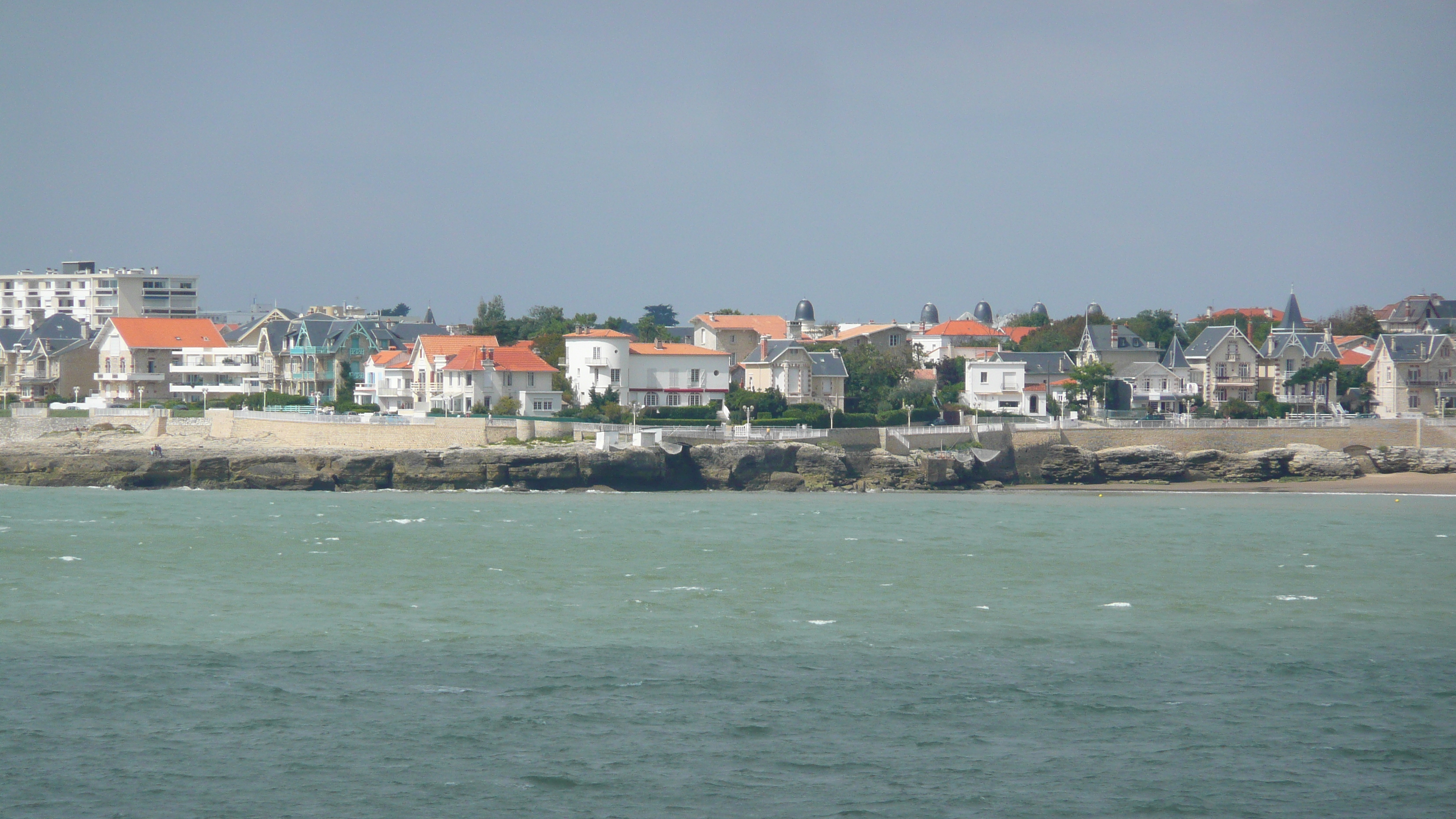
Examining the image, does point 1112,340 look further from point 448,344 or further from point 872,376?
point 448,344

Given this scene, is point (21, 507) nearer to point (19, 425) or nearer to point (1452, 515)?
point (19, 425)

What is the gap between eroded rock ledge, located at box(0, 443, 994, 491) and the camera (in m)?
56.6

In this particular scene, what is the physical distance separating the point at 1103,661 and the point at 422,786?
13501mm

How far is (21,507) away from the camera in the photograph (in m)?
49.4

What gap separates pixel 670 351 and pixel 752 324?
16.3 meters

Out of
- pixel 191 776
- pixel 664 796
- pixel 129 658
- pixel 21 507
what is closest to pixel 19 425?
pixel 21 507

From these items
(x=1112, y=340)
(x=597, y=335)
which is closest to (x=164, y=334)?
(x=597, y=335)

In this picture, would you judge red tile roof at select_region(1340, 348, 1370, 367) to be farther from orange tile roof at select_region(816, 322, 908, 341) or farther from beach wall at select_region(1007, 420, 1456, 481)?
orange tile roof at select_region(816, 322, 908, 341)

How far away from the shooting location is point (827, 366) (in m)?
75.1

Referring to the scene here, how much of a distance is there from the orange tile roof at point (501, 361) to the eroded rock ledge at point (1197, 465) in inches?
1085

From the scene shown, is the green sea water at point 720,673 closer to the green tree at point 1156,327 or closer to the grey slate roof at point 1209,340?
the grey slate roof at point 1209,340

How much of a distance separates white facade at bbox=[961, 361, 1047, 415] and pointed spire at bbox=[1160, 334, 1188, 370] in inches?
433

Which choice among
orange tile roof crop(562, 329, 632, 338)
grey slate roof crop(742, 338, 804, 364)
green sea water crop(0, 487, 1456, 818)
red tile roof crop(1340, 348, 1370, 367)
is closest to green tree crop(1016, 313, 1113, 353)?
red tile roof crop(1340, 348, 1370, 367)

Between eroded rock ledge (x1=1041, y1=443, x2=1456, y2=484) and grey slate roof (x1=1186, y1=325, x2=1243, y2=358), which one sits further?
grey slate roof (x1=1186, y1=325, x2=1243, y2=358)
